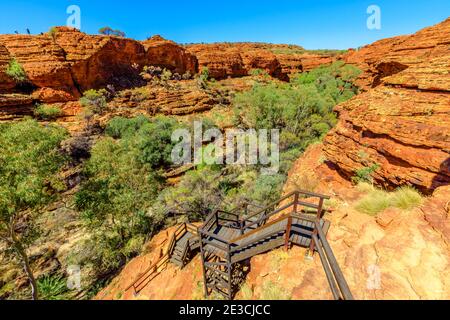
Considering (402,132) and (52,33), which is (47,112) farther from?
(402,132)

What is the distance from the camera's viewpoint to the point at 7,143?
731 centimetres

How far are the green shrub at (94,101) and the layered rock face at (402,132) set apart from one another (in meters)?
27.4

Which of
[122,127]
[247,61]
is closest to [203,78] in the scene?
[247,61]

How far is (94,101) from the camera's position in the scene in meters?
26.1

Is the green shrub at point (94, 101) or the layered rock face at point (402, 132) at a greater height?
the green shrub at point (94, 101)

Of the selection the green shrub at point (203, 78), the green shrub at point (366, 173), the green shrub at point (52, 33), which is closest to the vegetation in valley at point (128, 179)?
the green shrub at point (366, 173)

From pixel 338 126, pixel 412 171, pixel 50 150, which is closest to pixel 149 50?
pixel 50 150

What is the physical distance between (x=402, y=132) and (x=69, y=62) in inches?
1384

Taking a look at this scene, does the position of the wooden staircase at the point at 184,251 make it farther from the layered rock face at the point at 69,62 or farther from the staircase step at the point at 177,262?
the layered rock face at the point at 69,62

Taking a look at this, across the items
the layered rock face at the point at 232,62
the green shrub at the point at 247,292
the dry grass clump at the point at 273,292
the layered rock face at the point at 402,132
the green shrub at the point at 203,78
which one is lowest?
the green shrub at the point at 247,292

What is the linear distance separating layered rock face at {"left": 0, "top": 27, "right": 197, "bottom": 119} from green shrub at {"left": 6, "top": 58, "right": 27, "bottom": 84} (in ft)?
1.15

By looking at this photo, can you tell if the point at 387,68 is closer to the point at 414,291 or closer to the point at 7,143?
the point at 414,291

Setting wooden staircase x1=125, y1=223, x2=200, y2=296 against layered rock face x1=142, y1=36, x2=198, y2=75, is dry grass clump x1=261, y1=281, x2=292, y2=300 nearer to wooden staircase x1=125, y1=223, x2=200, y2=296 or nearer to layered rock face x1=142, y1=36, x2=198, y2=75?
wooden staircase x1=125, y1=223, x2=200, y2=296

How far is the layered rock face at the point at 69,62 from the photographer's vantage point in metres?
24.3
